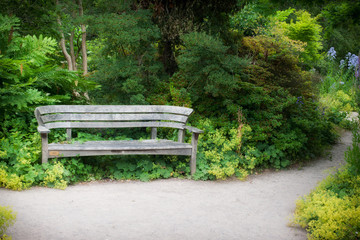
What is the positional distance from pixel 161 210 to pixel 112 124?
2.26 metres

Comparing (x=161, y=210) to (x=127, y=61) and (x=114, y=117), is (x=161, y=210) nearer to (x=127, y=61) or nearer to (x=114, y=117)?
(x=114, y=117)

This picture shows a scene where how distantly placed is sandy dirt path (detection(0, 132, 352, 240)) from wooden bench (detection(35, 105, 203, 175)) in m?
0.52

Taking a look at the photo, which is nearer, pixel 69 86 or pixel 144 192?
pixel 144 192

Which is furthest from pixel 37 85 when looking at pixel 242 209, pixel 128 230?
pixel 242 209

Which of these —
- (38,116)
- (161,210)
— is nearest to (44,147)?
(38,116)

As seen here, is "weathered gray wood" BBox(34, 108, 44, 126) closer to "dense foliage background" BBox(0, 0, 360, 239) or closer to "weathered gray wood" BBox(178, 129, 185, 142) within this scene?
"dense foliage background" BBox(0, 0, 360, 239)

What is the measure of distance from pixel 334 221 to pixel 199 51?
13.2 feet

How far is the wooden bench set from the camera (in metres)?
5.59

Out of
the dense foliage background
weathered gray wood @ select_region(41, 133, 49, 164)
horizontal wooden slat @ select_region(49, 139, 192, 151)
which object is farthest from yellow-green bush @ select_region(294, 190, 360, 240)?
weathered gray wood @ select_region(41, 133, 49, 164)

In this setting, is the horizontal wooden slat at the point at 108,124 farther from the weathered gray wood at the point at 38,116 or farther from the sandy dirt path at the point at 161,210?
the sandy dirt path at the point at 161,210

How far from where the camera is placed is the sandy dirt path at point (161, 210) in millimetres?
4023

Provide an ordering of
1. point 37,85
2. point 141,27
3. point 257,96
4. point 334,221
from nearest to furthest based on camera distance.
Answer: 1. point 334,221
2. point 37,85
3. point 257,96
4. point 141,27

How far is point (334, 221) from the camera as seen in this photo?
382 centimetres

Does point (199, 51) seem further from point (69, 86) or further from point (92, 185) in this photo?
point (92, 185)
